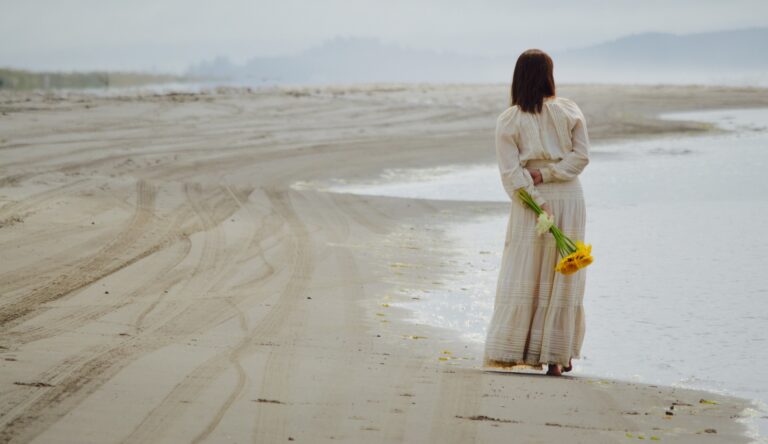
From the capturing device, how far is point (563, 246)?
585cm

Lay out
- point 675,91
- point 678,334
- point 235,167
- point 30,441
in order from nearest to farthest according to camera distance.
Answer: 1. point 30,441
2. point 678,334
3. point 235,167
4. point 675,91

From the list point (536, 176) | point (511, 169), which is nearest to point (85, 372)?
point (511, 169)

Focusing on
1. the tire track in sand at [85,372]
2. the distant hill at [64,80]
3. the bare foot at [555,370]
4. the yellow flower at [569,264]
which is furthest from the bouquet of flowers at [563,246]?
the distant hill at [64,80]

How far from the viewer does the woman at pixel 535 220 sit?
5980 mm

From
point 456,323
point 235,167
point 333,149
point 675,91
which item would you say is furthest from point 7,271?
point 675,91

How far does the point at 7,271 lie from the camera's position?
809 cm

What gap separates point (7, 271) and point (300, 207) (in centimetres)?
477

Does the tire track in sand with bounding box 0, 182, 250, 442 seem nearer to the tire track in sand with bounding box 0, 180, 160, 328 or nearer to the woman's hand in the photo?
the tire track in sand with bounding box 0, 180, 160, 328

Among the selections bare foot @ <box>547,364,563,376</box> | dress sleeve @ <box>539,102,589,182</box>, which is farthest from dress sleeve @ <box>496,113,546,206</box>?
bare foot @ <box>547,364,563,376</box>

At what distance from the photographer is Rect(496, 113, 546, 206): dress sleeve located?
596 centimetres

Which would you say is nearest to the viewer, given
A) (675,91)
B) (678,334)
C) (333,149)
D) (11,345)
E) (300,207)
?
(11,345)

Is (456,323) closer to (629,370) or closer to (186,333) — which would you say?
(629,370)

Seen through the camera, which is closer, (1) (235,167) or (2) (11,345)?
(2) (11,345)

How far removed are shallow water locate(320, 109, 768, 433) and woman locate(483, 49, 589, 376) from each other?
491 millimetres
